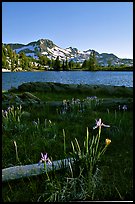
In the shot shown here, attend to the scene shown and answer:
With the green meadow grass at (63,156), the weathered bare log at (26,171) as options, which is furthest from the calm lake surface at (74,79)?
the weathered bare log at (26,171)

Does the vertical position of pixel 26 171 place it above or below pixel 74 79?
below

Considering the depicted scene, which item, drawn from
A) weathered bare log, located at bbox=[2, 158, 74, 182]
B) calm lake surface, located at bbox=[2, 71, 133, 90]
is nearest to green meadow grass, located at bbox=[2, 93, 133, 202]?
weathered bare log, located at bbox=[2, 158, 74, 182]

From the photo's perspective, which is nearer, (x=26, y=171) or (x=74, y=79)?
(x=26, y=171)

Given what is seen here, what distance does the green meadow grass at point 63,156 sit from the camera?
8.38 feet

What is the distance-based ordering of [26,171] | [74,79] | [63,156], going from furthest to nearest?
[74,79] → [63,156] → [26,171]

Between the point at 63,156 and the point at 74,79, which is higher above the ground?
the point at 74,79

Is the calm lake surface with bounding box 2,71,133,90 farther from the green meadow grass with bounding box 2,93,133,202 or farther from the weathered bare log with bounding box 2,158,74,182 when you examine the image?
the weathered bare log with bounding box 2,158,74,182

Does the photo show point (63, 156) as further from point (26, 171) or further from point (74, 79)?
point (74, 79)

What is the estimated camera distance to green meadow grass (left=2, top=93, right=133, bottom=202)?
101 inches

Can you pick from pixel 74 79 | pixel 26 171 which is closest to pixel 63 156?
pixel 26 171

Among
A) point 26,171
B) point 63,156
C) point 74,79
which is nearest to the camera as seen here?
point 26,171

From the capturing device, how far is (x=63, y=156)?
355 cm

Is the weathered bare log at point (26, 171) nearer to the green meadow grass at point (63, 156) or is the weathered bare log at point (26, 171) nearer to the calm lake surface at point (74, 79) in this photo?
the green meadow grass at point (63, 156)

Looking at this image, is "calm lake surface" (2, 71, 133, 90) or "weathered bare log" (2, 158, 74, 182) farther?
"calm lake surface" (2, 71, 133, 90)
